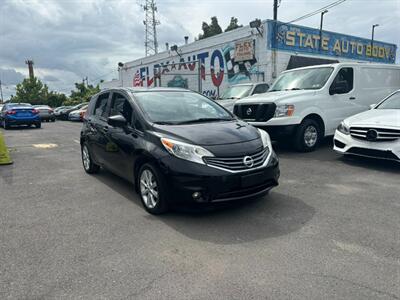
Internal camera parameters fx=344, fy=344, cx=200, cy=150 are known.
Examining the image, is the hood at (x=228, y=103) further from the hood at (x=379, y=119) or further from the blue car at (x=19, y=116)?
the blue car at (x=19, y=116)

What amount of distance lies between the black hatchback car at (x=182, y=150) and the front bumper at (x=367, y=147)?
2711 mm

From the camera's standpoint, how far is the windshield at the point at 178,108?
192 inches

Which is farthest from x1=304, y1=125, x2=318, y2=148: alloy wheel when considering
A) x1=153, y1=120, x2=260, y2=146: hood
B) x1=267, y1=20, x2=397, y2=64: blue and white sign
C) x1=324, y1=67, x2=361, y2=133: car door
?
x1=267, y1=20, x2=397, y2=64: blue and white sign

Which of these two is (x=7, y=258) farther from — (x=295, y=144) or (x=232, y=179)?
(x=295, y=144)

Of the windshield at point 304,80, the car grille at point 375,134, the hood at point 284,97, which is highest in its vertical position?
the windshield at point 304,80

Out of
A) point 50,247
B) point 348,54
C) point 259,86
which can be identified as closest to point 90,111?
point 50,247

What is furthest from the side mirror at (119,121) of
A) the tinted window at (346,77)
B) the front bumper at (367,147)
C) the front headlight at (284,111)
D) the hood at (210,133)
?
the tinted window at (346,77)

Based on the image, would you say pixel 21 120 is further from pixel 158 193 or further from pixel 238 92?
pixel 158 193

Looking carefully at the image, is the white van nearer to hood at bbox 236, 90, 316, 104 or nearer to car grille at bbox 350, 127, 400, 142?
hood at bbox 236, 90, 316, 104

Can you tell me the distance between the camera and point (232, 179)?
395 centimetres

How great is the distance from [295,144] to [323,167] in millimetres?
1434

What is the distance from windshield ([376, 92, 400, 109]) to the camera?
735 centimetres

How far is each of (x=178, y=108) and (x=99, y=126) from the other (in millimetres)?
1714

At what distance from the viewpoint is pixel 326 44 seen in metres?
22.0
